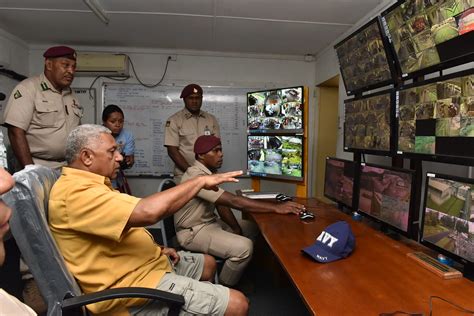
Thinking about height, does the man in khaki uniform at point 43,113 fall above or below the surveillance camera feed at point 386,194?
above

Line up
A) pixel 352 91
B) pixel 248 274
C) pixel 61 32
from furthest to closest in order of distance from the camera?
1. pixel 61 32
2. pixel 248 274
3. pixel 352 91

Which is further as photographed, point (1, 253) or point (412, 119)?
point (412, 119)

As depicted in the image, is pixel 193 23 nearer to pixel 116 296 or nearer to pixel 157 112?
pixel 157 112

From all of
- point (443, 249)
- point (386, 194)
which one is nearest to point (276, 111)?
point (386, 194)

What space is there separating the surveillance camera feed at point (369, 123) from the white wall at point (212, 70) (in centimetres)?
215

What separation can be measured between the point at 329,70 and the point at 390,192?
8.43ft

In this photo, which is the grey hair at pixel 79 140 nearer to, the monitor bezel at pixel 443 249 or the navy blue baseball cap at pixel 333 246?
the navy blue baseball cap at pixel 333 246

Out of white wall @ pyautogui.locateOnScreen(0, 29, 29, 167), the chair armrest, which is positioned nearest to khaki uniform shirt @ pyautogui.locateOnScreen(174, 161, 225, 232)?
the chair armrest

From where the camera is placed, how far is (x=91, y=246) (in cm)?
125

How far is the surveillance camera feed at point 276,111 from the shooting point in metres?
3.00

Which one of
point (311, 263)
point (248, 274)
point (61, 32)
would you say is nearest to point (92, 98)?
point (61, 32)

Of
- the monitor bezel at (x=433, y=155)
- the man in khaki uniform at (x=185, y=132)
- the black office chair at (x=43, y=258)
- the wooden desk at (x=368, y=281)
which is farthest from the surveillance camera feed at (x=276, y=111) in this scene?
the black office chair at (x=43, y=258)

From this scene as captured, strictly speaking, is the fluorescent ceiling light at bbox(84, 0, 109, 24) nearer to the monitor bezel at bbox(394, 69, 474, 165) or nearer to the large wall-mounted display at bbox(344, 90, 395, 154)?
the large wall-mounted display at bbox(344, 90, 395, 154)

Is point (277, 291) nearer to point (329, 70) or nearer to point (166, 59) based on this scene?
point (329, 70)
